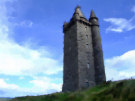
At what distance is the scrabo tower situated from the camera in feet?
86.0

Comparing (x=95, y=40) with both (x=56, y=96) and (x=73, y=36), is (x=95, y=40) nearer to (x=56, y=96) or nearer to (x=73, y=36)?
(x=73, y=36)

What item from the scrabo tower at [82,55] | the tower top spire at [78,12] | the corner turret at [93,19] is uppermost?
the tower top spire at [78,12]

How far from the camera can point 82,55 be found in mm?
27688

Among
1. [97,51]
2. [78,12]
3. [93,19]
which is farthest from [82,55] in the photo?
[78,12]

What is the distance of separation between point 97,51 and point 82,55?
408cm

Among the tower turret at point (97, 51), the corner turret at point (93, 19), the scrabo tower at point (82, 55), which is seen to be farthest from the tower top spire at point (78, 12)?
the tower turret at point (97, 51)

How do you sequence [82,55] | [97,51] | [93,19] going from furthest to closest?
[93,19] → [97,51] → [82,55]

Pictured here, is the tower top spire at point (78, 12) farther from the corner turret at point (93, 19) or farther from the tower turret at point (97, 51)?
the tower turret at point (97, 51)

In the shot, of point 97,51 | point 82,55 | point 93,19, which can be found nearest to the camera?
point 82,55

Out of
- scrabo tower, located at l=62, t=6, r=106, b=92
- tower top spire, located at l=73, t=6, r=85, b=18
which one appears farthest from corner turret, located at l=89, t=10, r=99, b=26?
tower top spire, located at l=73, t=6, r=85, b=18

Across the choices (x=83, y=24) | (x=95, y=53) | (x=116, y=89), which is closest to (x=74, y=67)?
(x=95, y=53)

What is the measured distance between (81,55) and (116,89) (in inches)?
632

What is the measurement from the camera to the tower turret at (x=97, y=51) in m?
27.6

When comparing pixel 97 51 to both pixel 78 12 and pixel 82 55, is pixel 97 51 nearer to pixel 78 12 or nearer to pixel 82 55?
pixel 82 55
